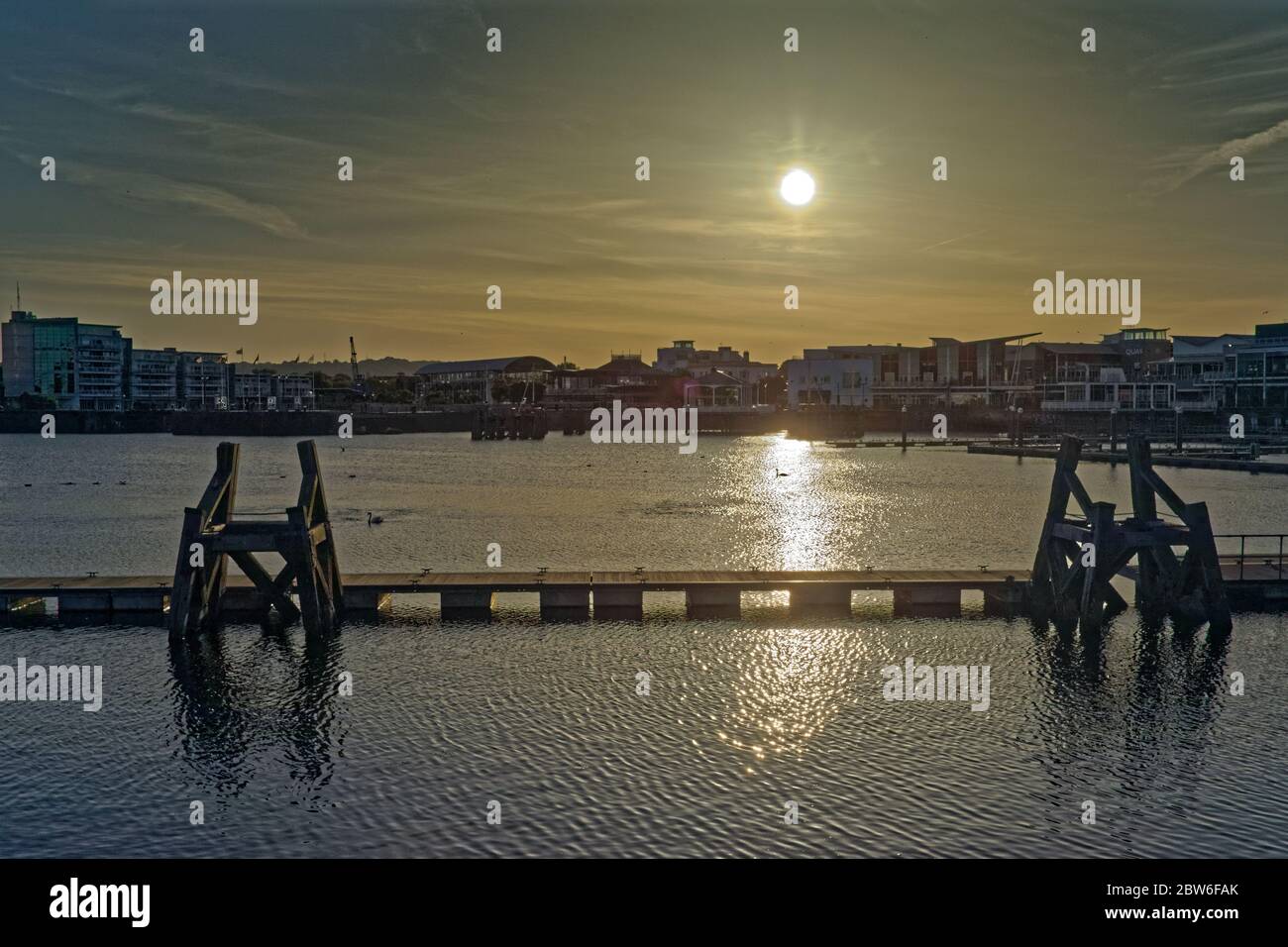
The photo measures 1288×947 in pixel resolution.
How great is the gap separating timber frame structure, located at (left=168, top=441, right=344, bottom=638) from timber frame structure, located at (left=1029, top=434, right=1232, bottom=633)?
21374 mm

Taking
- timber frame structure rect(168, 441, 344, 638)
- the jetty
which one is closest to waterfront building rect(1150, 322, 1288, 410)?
the jetty

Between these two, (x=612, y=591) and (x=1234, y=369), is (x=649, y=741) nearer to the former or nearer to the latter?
(x=612, y=591)

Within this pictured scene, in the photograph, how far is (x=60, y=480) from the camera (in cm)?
9419

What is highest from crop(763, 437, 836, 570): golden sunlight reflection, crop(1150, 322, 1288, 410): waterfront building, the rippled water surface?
crop(1150, 322, 1288, 410): waterfront building

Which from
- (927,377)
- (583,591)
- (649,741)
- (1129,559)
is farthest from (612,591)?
(927,377)

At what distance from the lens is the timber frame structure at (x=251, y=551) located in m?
28.0

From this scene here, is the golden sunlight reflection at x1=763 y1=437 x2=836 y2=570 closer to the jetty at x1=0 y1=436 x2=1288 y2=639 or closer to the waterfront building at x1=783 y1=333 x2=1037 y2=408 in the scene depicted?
the jetty at x1=0 y1=436 x2=1288 y2=639

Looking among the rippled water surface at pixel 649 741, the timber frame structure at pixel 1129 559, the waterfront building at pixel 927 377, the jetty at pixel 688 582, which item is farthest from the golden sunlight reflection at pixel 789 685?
the waterfront building at pixel 927 377

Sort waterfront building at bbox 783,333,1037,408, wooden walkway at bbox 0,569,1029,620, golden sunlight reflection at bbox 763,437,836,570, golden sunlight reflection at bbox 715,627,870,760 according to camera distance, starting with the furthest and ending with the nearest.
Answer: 1. waterfront building at bbox 783,333,1037,408
2. golden sunlight reflection at bbox 763,437,836,570
3. wooden walkway at bbox 0,569,1029,620
4. golden sunlight reflection at bbox 715,627,870,760

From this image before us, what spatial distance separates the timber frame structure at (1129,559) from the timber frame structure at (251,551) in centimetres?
2137

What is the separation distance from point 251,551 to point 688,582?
1291cm

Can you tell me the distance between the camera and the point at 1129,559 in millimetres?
29734

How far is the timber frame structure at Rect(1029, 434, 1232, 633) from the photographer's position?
28125mm
